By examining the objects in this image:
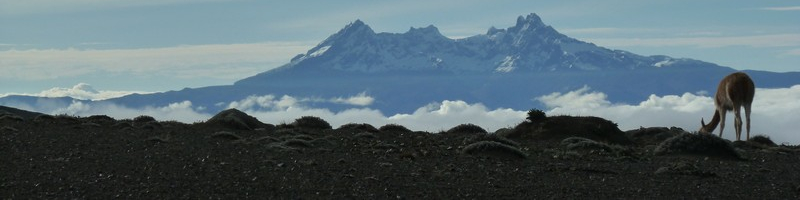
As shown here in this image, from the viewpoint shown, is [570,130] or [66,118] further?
[66,118]

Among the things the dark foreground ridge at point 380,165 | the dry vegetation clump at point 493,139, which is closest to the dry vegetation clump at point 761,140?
the dark foreground ridge at point 380,165

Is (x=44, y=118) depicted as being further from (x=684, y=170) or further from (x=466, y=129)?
(x=684, y=170)

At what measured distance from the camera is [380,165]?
21297 mm

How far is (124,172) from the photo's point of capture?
62.7ft

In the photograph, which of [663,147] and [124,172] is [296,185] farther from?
[663,147]

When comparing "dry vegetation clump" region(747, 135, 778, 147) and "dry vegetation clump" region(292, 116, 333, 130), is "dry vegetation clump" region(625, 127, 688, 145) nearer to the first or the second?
"dry vegetation clump" region(747, 135, 778, 147)

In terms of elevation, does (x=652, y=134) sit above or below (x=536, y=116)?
below

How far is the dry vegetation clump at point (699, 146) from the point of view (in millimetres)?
25469

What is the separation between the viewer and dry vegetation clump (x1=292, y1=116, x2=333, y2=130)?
122 ft

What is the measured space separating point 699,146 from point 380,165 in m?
9.65

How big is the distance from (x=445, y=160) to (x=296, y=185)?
243 inches

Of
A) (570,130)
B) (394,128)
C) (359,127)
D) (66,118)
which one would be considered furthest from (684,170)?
(66,118)

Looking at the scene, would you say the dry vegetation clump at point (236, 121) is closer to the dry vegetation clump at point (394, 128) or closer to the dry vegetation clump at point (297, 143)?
the dry vegetation clump at point (394, 128)

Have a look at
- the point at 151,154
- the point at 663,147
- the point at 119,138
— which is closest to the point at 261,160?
the point at 151,154
